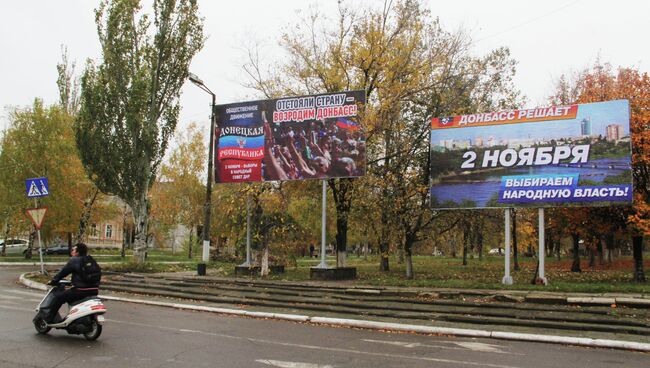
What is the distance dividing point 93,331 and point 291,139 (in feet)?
41.9

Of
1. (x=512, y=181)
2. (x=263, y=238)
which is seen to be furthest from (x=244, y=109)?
(x=512, y=181)

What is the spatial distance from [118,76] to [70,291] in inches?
696

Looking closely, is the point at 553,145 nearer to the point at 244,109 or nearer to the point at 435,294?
the point at 435,294

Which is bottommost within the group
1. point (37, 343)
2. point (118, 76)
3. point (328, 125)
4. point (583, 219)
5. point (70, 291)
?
point (37, 343)

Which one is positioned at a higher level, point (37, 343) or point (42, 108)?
point (42, 108)

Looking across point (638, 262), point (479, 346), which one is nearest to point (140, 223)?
point (479, 346)

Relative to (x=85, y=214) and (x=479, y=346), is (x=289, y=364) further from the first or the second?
(x=85, y=214)

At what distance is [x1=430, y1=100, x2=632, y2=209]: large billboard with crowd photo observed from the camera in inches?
642

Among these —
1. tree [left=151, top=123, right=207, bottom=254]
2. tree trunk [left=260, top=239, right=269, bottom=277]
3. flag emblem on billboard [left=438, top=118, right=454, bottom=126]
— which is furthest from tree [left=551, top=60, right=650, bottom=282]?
tree [left=151, top=123, right=207, bottom=254]

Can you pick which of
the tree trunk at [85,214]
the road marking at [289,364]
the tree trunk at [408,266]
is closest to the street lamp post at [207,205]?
the tree trunk at [408,266]

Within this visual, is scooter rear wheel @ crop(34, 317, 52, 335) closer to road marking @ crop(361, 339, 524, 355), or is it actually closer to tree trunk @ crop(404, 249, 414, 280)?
road marking @ crop(361, 339, 524, 355)

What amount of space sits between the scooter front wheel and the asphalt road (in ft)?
0.38

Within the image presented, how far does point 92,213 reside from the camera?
4156 cm

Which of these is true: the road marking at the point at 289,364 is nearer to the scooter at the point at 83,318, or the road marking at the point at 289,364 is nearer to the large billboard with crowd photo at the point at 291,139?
the scooter at the point at 83,318
